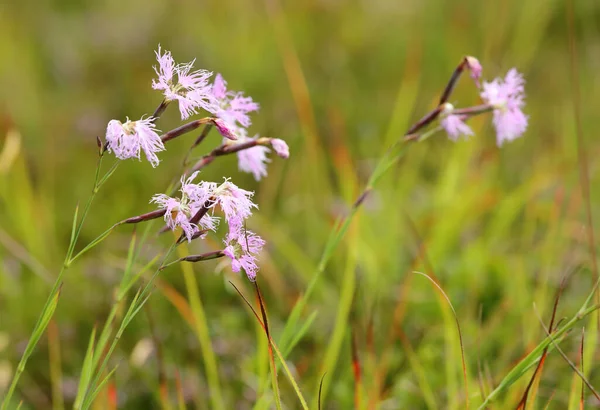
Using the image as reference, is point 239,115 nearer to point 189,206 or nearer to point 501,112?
point 189,206

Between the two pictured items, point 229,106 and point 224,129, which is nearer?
point 224,129

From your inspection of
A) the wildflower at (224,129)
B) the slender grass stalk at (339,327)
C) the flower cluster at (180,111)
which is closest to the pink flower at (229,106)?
the flower cluster at (180,111)

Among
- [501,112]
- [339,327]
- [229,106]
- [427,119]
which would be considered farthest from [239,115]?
[339,327]

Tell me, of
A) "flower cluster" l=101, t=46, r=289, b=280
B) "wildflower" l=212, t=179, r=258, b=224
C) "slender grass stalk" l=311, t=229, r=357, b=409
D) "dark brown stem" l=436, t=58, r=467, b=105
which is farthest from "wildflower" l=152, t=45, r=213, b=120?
"slender grass stalk" l=311, t=229, r=357, b=409

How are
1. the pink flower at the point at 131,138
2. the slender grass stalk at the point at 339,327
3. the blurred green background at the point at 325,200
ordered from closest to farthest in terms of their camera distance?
the pink flower at the point at 131,138, the slender grass stalk at the point at 339,327, the blurred green background at the point at 325,200

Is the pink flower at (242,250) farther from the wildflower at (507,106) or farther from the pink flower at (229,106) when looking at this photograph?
the wildflower at (507,106)
